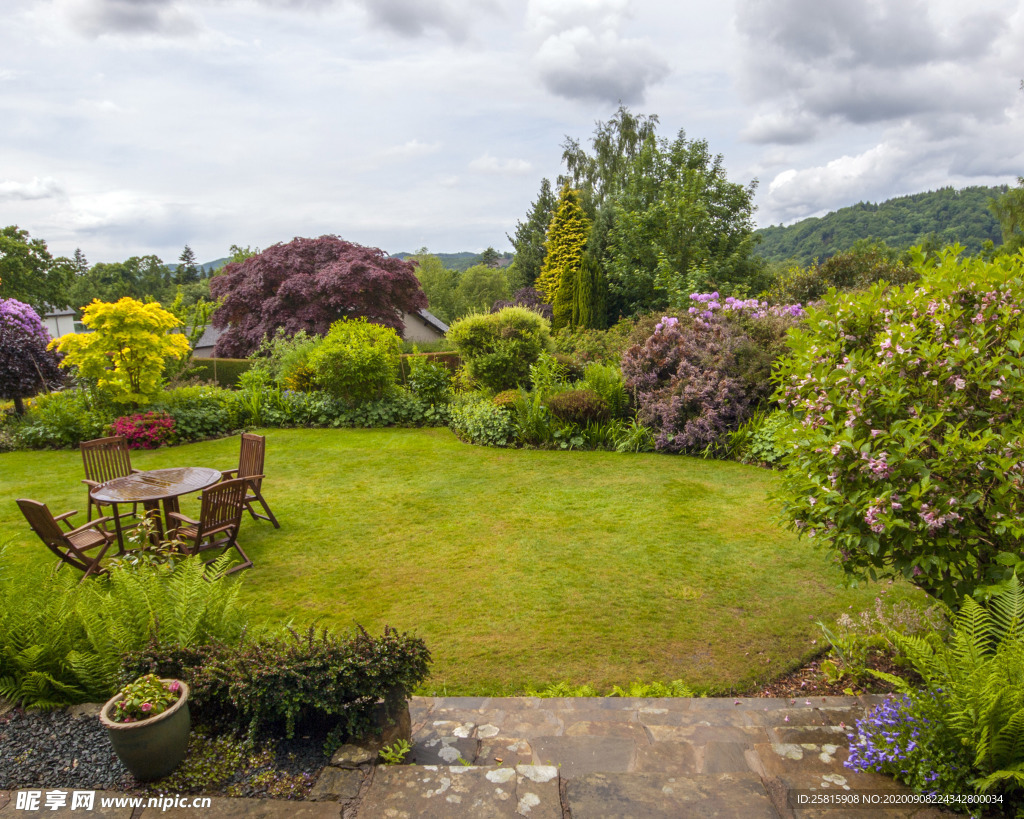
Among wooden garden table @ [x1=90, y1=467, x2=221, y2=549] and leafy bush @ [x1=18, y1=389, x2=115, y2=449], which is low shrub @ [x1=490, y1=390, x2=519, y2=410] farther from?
leafy bush @ [x1=18, y1=389, x2=115, y2=449]

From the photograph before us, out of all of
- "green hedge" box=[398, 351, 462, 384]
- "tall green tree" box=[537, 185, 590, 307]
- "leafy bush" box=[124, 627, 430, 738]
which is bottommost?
"leafy bush" box=[124, 627, 430, 738]

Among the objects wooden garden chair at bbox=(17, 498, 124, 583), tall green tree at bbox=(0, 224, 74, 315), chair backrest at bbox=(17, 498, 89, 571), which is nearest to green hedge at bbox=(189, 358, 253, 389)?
wooden garden chair at bbox=(17, 498, 124, 583)

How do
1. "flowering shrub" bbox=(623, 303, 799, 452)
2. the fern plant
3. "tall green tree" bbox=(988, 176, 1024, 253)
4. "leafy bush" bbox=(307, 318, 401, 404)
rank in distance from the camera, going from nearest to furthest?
the fern plant
"flowering shrub" bbox=(623, 303, 799, 452)
"leafy bush" bbox=(307, 318, 401, 404)
"tall green tree" bbox=(988, 176, 1024, 253)

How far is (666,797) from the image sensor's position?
2.19 metres

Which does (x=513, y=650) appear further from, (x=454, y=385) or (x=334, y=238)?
(x=334, y=238)

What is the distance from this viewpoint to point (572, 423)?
9.90 metres

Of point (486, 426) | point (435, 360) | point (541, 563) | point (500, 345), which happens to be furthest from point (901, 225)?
point (541, 563)

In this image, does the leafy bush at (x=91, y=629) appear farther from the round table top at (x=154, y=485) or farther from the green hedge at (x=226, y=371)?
the green hedge at (x=226, y=371)

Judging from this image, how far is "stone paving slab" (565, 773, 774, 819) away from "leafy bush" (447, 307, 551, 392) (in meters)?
9.72

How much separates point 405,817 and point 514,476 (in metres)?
6.22

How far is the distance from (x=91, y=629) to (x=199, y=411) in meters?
9.24

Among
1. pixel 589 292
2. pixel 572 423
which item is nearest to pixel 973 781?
pixel 572 423

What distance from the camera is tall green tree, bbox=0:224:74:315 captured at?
32531mm

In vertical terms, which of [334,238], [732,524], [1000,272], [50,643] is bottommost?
[732,524]
